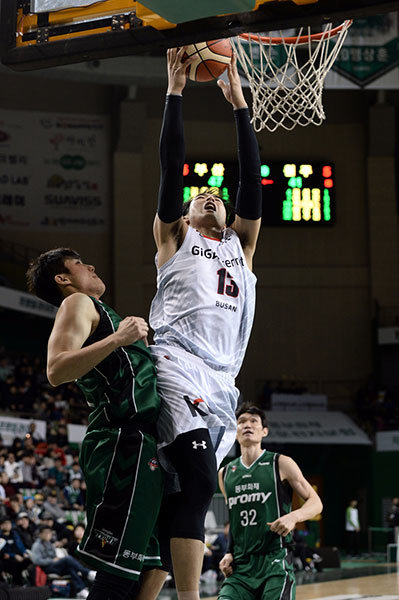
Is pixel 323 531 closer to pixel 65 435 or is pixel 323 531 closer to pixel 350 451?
pixel 350 451

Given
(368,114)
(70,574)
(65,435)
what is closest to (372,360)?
(368,114)

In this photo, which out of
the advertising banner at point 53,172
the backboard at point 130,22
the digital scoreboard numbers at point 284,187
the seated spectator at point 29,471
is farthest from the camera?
the advertising banner at point 53,172

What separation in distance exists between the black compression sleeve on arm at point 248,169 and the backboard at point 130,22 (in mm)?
677

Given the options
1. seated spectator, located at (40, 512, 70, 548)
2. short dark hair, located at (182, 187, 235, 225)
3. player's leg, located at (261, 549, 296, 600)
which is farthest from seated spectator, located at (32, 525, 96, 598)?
short dark hair, located at (182, 187, 235, 225)

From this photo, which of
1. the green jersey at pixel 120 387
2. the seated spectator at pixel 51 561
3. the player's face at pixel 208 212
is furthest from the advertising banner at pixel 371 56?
the green jersey at pixel 120 387

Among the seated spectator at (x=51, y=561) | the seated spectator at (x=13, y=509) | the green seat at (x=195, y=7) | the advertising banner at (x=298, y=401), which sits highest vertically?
the green seat at (x=195, y=7)

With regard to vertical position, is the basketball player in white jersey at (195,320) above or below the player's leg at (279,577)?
above

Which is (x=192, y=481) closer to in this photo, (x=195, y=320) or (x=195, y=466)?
(x=195, y=466)

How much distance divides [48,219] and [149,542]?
21.3 m

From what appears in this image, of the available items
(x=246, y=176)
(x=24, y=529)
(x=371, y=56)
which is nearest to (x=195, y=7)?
(x=246, y=176)

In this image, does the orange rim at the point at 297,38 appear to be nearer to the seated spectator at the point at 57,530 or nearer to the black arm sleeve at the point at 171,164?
the black arm sleeve at the point at 171,164

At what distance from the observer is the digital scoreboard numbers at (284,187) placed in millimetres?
20547

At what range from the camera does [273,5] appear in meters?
3.51

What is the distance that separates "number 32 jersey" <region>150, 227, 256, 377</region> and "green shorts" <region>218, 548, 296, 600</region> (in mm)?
2158
